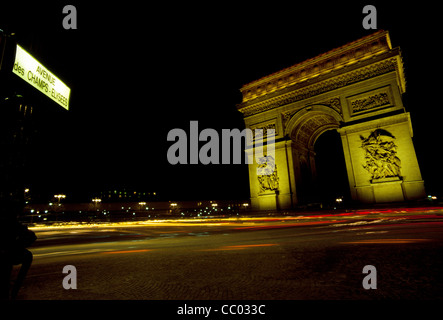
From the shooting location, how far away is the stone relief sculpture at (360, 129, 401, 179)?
15.2 m

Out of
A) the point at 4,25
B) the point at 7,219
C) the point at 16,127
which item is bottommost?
the point at 7,219

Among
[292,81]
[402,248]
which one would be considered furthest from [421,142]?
[402,248]

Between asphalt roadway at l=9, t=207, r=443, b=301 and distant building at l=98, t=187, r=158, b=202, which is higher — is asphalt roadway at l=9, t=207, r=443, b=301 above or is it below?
below

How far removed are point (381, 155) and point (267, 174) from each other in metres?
8.69

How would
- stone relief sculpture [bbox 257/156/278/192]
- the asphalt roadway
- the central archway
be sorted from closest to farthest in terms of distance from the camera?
the asphalt roadway, the central archway, stone relief sculpture [bbox 257/156/278/192]

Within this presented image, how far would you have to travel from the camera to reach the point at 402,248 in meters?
3.26

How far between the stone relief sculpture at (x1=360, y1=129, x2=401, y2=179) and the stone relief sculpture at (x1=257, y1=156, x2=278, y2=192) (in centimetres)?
699

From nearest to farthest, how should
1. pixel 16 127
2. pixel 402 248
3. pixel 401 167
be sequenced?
pixel 16 127
pixel 402 248
pixel 401 167

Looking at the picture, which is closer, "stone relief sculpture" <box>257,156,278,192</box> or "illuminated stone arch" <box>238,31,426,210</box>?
"illuminated stone arch" <box>238,31,426,210</box>

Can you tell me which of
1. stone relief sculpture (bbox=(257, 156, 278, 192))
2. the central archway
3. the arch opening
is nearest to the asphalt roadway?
stone relief sculpture (bbox=(257, 156, 278, 192))

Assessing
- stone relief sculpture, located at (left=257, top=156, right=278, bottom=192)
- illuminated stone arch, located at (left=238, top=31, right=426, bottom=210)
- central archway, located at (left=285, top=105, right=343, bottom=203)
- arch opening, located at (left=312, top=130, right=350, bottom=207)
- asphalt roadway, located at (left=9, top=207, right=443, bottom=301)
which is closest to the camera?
asphalt roadway, located at (left=9, top=207, right=443, bottom=301)

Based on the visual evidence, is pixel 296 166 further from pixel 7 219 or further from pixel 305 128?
pixel 7 219

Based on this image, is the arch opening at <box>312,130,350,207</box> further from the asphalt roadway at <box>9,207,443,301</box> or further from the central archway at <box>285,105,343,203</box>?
the asphalt roadway at <box>9,207,443,301</box>
